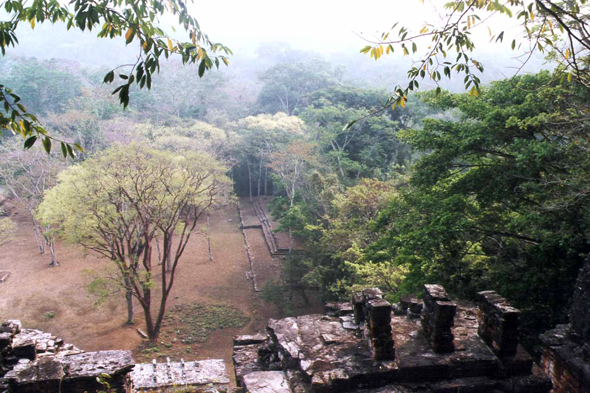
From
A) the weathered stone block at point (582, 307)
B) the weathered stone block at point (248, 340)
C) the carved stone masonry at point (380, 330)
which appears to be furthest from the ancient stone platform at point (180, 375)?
the weathered stone block at point (582, 307)

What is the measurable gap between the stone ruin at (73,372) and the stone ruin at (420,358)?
40.1 inches

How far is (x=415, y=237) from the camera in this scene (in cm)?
780

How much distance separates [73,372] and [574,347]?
5.30 m

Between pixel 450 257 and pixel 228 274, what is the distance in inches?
462

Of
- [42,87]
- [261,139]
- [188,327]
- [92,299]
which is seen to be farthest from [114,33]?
[42,87]

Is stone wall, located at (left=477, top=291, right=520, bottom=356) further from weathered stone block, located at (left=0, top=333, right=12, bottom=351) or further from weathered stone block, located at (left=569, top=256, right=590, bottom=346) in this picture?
weathered stone block, located at (left=0, top=333, right=12, bottom=351)

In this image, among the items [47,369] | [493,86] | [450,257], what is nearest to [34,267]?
[47,369]

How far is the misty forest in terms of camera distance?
4.02 meters

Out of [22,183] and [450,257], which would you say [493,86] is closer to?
[450,257]

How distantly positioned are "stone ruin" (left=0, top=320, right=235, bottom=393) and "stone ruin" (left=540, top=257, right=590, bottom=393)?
12.0ft

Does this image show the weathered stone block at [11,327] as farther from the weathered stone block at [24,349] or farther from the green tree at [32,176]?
the green tree at [32,176]

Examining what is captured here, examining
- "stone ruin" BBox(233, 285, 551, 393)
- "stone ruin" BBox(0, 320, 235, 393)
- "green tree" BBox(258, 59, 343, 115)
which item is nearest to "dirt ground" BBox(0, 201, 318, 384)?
"stone ruin" BBox(0, 320, 235, 393)

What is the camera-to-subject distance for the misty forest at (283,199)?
13.2 feet

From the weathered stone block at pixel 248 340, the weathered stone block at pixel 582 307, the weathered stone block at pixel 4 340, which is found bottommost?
the weathered stone block at pixel 248 340
